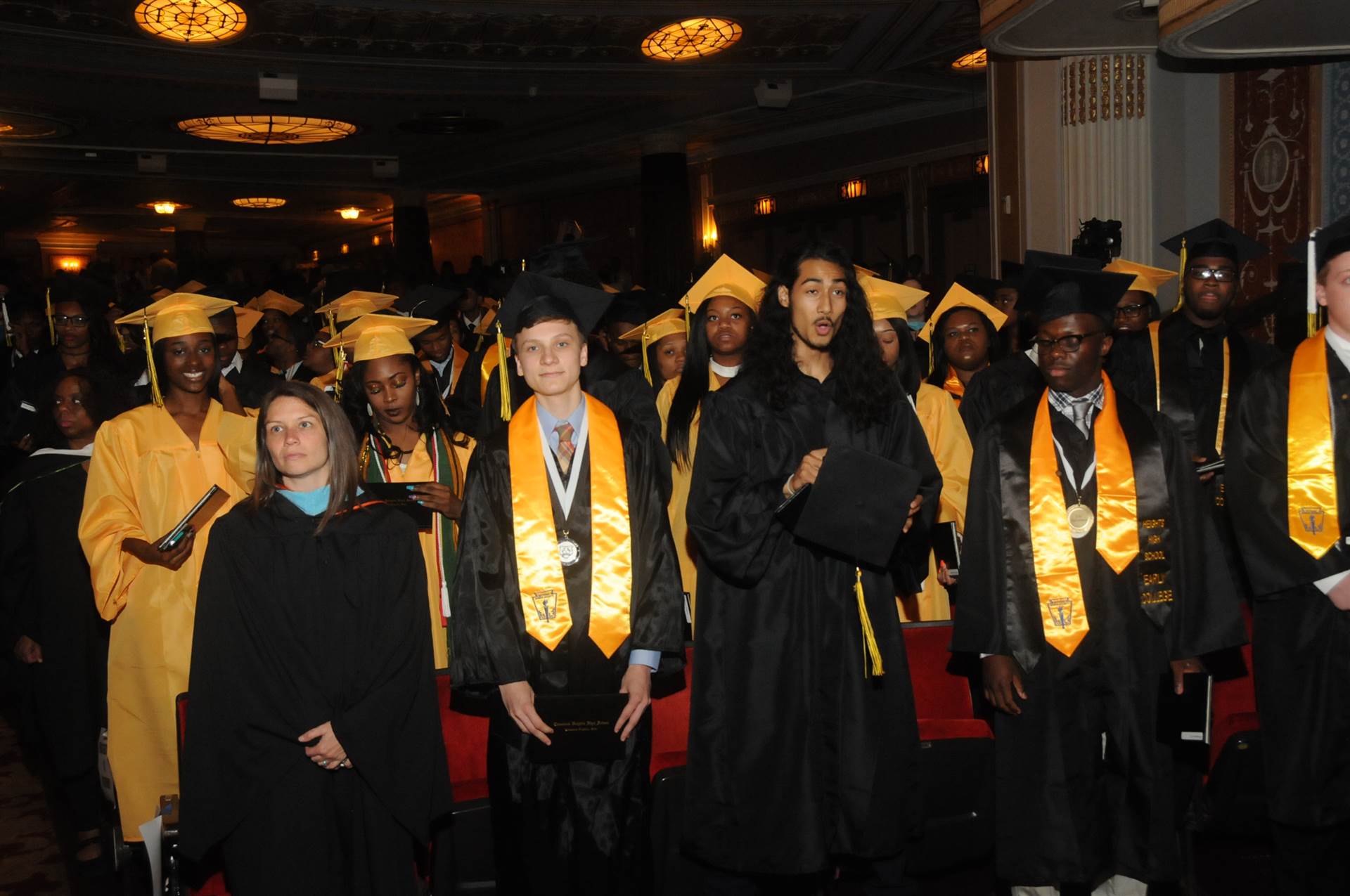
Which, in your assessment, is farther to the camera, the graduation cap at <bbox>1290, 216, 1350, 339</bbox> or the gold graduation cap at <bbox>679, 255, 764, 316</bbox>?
the gold graduation cap at <bbox>679, 255, 764, 316</bbox>

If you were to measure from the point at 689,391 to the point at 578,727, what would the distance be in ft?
6.36

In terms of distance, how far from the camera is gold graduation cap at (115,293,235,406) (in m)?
3.90

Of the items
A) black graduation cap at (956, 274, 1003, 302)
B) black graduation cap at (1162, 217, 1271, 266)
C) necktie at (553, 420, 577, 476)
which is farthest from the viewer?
black graduation cap at (956, 274, 1003, 302)

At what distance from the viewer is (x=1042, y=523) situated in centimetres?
322

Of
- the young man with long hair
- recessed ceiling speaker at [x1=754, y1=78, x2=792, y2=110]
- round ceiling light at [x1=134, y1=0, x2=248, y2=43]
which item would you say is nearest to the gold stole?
the young man with long hair

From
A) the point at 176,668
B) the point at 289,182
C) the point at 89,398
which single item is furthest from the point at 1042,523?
the point at 289,182

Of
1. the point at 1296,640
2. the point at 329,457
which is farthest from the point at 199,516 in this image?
the point at 1296,640

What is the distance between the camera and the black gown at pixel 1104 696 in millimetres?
3104

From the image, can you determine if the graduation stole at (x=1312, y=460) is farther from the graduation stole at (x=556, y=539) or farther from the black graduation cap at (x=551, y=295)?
the black graduation cap at (x=551, y=295)

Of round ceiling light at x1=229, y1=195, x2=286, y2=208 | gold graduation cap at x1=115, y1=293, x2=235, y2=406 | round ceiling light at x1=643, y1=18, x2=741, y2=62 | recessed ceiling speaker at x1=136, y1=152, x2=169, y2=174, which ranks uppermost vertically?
round ceiling light at x1=229, y1=195, x2=286, y2=208

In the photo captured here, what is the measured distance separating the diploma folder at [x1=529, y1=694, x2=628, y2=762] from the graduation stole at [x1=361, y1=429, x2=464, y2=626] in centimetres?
119

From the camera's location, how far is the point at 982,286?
6973 mm

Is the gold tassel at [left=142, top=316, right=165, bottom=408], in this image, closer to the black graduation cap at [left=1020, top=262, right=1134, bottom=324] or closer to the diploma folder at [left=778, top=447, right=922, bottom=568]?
the diploma folder at [left=778, top=447, right=922, bottom=568]

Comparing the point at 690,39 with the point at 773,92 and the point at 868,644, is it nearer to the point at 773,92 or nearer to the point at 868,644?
the point at 773,92
